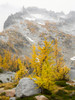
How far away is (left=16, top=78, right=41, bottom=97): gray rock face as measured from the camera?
13833 mm

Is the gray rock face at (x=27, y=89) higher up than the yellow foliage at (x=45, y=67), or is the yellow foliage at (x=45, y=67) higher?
the yellow foliage at (x=45, y=67)

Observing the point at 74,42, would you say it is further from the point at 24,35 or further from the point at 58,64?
the point at 58,64

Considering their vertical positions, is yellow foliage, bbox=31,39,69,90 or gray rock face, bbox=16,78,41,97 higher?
yellow foliage, bbox=31,39,69,90

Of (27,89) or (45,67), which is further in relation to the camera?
(45,67)

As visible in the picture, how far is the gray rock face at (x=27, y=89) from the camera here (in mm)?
13833

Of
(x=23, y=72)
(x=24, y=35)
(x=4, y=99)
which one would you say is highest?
(x=24, y=35)

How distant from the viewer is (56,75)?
23.1 metres

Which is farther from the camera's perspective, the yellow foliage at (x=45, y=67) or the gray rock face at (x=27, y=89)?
the gray rock face at (x=27, y=89)

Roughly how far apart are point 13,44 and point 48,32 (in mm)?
75506

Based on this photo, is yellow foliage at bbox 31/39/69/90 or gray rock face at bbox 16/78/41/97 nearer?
yellow foliage at bbox 31/39/69/90

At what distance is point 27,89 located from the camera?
14.1 metres

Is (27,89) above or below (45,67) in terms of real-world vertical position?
below

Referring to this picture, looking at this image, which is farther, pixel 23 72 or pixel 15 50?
pixel 15 50

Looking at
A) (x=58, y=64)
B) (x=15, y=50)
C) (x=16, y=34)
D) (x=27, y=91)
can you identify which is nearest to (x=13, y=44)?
(x=15, y=50)
